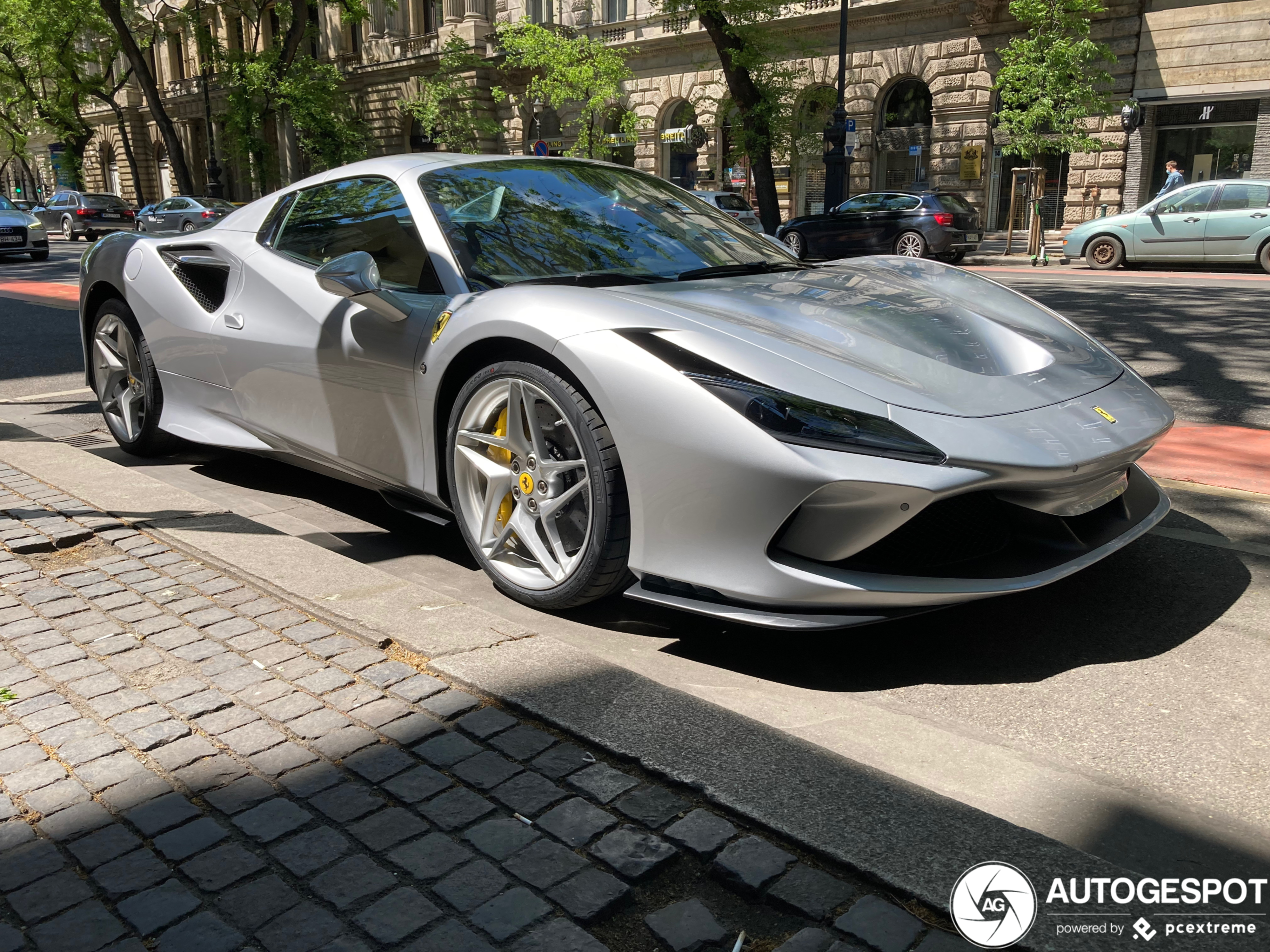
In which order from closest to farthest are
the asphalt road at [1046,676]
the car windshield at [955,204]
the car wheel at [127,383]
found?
the asphalt road at [1046,676]
the car wheel at [127,383]
the car windshield at [955,204]

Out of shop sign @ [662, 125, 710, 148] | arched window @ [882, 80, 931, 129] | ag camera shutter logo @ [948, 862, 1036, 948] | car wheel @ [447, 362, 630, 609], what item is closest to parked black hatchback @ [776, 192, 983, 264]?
arched window @ [882, 80, 931, 129]

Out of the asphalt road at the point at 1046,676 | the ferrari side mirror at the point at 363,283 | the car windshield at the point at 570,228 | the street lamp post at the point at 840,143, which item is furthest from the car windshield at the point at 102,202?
the ferrari side mirror at the point at 363,283

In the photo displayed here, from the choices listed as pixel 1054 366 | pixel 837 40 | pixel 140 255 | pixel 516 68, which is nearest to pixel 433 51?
pixel 516 68

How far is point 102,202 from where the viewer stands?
34531mm

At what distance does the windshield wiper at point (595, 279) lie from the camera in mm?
3320

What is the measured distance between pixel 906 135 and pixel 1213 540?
2551 centimetres

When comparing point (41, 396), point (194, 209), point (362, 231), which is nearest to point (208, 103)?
point (194, 209)

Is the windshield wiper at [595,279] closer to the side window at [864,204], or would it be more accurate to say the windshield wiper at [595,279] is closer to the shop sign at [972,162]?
the side window at [864,204]

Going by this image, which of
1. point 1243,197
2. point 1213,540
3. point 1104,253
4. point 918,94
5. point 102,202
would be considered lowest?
point 1104,253

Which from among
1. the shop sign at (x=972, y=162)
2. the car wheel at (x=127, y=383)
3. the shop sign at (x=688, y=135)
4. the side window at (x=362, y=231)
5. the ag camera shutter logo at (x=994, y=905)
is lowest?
the ag camera shutter logo at (x=994, y=905)

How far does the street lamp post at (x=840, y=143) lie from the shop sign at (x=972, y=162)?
285cm

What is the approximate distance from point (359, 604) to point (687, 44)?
1220 inches

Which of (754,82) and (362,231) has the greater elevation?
(754,82)

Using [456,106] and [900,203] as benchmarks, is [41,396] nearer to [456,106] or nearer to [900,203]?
[900,203]
